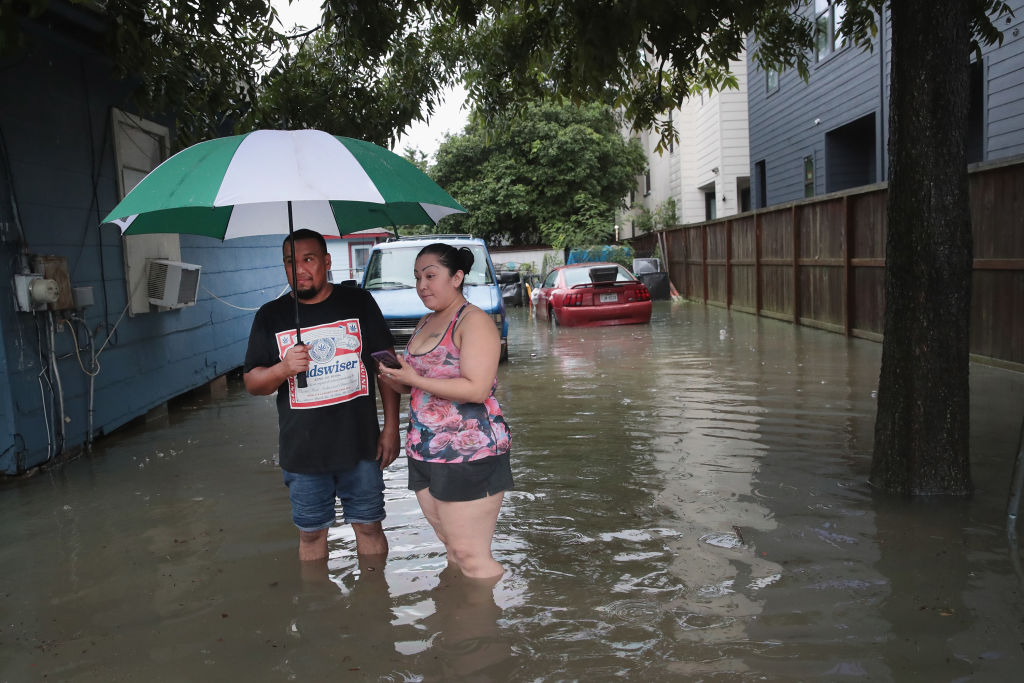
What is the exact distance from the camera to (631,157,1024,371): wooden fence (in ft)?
30.6

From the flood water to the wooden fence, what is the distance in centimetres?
208

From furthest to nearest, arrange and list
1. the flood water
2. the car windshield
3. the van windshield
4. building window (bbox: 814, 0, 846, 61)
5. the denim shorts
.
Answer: the car windshield
building window (bbox: 814, 0, 846, 61)
the van windshield
the denim shorts
the flood water

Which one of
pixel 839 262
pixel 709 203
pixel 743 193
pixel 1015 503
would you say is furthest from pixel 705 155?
pixel 1015 503

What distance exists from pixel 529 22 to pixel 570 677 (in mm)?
5512

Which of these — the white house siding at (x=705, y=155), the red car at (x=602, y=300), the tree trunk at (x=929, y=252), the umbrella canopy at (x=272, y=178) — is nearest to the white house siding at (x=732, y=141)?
the white house siding at (x=705, y=155)

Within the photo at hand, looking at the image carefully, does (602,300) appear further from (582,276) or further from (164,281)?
(164,281)

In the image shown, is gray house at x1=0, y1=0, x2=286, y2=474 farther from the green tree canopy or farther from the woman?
the green tree canopy

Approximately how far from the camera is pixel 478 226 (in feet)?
122

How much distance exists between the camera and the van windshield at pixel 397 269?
12.5m

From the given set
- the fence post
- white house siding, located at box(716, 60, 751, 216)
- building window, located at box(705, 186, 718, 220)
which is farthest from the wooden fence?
building window, located at box(705, 186, 718, 220)

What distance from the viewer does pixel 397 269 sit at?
1267cm

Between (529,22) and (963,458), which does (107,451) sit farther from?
(963,458)

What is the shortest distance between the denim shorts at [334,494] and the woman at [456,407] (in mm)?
429

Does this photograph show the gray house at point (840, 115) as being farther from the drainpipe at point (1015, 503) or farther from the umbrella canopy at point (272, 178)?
the umbrella canopy at point (272, 178)
